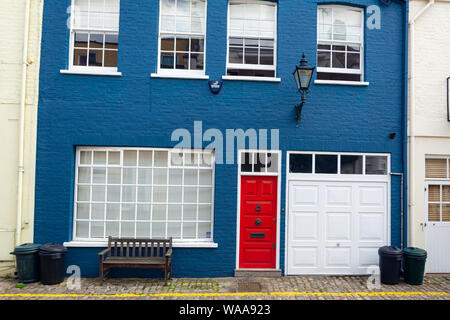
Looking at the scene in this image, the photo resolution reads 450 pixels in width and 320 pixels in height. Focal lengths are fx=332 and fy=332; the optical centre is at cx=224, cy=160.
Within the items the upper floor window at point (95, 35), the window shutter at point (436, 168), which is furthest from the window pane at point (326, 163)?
the upper floor window at point (95, 35)

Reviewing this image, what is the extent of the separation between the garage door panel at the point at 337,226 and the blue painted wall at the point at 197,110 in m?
1.07

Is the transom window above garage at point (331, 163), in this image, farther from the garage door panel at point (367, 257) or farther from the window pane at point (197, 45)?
the window pane at point (197, 45)

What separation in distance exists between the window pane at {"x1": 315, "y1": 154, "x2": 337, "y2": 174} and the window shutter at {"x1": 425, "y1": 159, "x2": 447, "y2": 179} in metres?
2.36

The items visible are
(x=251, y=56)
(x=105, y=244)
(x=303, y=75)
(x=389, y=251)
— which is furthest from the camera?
(x=251, y=56)

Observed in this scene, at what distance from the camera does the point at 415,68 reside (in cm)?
806

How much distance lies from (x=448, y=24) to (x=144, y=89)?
A: 7584 millimetres

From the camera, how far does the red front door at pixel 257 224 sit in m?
7.67

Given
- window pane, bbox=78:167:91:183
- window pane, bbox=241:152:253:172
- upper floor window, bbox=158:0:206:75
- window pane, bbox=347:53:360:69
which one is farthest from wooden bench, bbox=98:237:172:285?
window pane, bbox=347:53:360:69

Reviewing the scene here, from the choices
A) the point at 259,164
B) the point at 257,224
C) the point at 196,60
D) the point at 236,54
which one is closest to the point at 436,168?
the point at 259,164

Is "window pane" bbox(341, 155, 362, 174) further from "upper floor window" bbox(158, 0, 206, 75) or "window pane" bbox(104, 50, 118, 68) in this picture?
"window pane" bbox(104, 50, 118, 68)

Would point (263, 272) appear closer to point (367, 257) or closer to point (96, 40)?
point (367, 257)

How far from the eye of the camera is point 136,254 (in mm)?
7500

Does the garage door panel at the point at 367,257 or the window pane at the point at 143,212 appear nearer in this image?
the window pane at the point at 143,212

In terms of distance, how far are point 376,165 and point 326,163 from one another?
1247 mm
